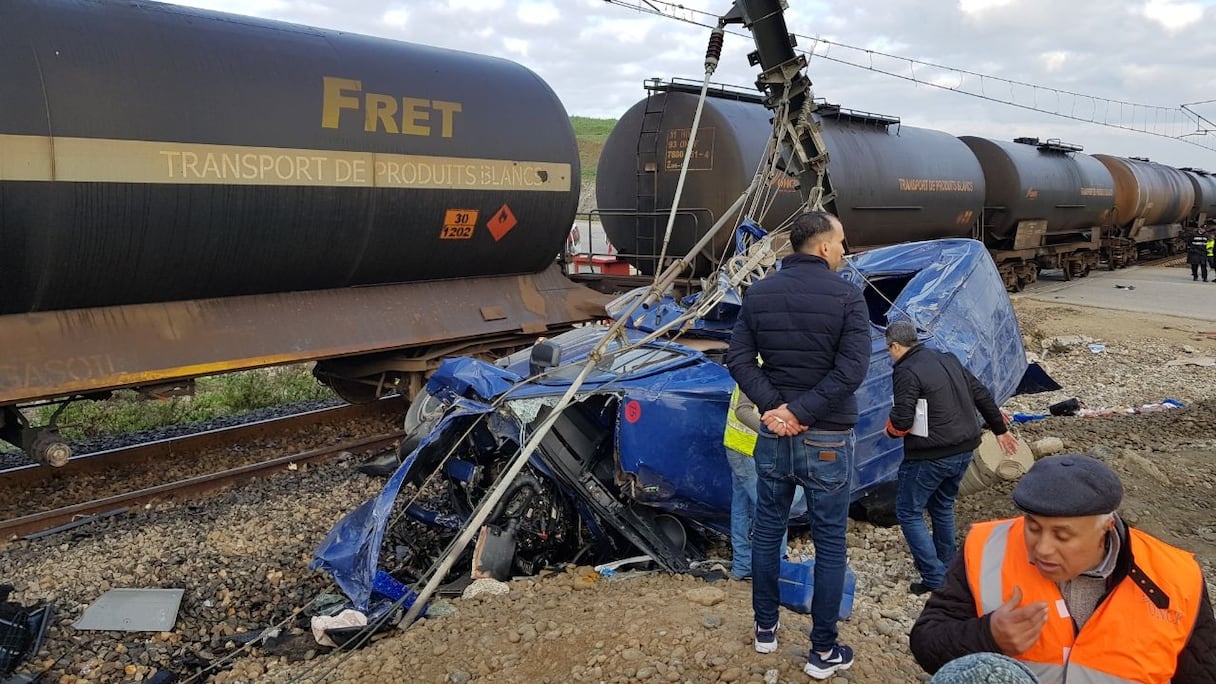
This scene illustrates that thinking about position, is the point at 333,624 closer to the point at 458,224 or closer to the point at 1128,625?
the point at 1128,625

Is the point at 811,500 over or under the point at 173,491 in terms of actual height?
over

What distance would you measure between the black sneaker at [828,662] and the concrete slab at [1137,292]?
50.8 feet

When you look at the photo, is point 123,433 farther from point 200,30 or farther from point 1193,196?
point 1193,196

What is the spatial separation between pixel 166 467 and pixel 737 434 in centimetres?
523

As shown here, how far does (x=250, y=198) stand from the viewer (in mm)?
6242

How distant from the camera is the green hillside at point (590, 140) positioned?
58.3 metres

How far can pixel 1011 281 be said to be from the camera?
1903 cm

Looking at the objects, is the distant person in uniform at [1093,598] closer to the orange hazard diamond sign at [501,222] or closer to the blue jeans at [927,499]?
the blue jeans at [927,499]

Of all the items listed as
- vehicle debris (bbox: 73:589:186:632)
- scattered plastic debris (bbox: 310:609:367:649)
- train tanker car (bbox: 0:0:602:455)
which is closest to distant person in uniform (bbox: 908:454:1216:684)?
scattered plastic debris (bbox: 310:609:367:649)

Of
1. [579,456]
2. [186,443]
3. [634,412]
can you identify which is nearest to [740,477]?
[634,412]

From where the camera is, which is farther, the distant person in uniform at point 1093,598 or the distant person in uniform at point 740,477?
the distant person in uniform at point 740,477

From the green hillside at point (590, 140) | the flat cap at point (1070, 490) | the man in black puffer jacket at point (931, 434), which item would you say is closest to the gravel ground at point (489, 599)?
the man in black puffer jacket at point (931, 434)

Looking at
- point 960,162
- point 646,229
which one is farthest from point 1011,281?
point 646,229

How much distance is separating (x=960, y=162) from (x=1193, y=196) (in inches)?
839
